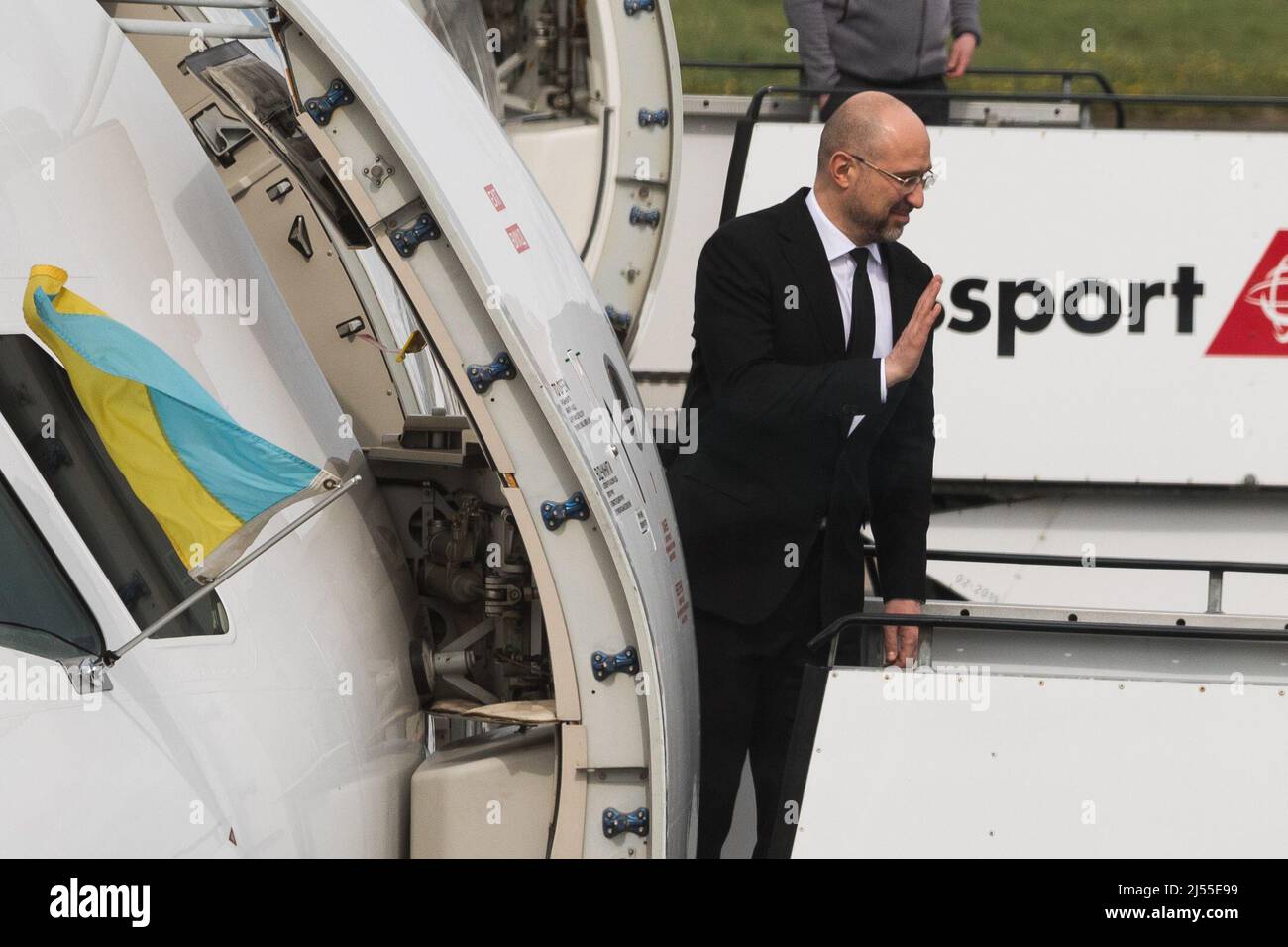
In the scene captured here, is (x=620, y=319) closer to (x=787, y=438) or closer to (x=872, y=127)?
(x=787, y=438)

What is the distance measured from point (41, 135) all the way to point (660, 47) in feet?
10.1

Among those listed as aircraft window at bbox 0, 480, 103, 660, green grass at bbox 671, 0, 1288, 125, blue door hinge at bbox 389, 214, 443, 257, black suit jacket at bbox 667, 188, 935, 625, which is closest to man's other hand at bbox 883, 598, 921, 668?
black suit jacket at bbox 667, 188, 935, 625

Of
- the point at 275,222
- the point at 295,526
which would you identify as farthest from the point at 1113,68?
the point at 295,526

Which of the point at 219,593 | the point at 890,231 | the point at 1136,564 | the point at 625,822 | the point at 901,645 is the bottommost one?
the point at 625,822

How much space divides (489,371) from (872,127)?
41.5 inches

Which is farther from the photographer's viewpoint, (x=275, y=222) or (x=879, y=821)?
(x=275, y=222)

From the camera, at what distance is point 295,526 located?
275 centimetres

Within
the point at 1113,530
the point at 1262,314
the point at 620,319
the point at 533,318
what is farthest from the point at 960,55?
the point at 533,318

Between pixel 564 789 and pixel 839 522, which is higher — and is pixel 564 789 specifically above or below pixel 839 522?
below

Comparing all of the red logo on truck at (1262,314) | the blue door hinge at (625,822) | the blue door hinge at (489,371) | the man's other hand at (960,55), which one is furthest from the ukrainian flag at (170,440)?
the man's other hand at (960,55)

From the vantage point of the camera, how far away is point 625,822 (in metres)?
3.13

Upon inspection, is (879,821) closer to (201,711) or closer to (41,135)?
(201,711)

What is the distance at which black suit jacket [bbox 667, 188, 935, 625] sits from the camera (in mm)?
3490

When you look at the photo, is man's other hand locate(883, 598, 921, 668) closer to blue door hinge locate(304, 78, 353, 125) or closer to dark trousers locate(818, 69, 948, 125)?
blue door hinge locate(304, 78, 353, 125)
